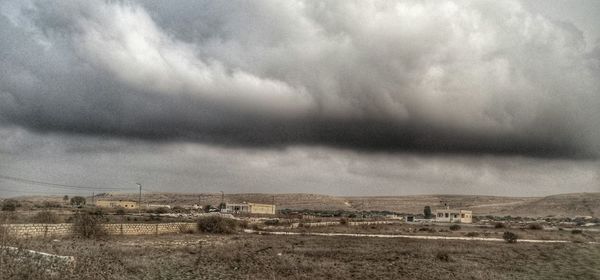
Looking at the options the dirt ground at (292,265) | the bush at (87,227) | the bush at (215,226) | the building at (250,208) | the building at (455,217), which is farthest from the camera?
the building at (250,208)

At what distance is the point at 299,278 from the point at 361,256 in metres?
11.7

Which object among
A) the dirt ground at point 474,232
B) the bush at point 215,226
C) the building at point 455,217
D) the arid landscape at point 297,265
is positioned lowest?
the building at point 455,217

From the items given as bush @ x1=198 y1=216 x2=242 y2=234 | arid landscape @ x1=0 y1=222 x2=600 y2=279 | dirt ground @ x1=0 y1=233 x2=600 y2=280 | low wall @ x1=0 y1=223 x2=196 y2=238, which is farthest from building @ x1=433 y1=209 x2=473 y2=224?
dirt ground @ x1=0 y1=233 x2=600 y2=280

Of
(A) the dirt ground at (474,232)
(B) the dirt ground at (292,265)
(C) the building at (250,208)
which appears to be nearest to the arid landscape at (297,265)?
(B) the dirt ground at (292,265)

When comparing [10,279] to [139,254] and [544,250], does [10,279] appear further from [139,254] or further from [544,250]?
[544,250]

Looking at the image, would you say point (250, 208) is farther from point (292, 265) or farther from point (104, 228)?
point (292, 265)

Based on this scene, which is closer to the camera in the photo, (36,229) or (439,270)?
(439,270)

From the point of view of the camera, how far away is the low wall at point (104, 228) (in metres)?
32.6

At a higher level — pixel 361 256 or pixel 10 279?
pixel 10 279

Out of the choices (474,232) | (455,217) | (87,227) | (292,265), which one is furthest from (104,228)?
(455,217)

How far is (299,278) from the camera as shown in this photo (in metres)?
21.0

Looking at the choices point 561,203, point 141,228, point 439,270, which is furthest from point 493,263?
point 561,203

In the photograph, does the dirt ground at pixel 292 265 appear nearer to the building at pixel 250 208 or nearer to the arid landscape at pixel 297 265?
the arid landscape at pixel 297 265

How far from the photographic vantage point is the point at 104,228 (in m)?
39.4
